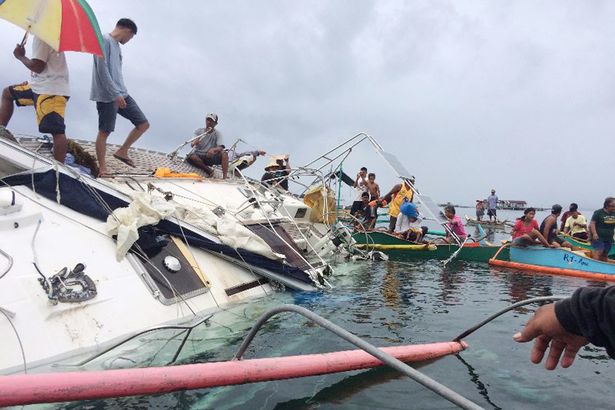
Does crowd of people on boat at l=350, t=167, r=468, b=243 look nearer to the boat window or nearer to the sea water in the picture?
the sea water

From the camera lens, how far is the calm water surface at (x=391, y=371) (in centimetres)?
348

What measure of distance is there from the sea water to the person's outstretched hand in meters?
2.01

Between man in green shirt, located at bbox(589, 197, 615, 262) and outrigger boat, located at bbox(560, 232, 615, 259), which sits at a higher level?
man in green shirt, located at bbox(589, 197, 615, 262)

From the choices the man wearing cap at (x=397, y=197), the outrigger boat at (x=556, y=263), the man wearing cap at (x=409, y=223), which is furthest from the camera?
the man wearing cap at (x=397, y=197)

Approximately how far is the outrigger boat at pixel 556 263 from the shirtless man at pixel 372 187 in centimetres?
575

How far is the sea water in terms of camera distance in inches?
137

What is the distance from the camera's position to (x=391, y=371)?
4043mm

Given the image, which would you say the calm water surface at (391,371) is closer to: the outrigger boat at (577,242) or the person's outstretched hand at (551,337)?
the person's outstretched hand at (551,337)

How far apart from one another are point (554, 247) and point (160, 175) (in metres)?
10.3

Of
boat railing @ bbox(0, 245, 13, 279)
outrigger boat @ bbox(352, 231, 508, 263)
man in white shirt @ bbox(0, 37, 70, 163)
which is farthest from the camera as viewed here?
outrigger boat @ bbox(352, 231, 508, 263)

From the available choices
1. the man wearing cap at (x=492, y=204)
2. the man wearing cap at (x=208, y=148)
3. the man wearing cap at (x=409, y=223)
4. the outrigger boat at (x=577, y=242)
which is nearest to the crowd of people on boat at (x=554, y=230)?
the outrigger boat at (x=577, y=242)

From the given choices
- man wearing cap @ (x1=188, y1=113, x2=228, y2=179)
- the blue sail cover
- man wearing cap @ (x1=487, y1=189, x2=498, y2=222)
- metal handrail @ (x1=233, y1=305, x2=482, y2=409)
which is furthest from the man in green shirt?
man wearing cap @ (x1=487, y1=189, x2=498, y2=222)

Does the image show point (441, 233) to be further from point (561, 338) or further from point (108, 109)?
point (561, 338)

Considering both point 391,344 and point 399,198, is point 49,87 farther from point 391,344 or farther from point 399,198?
point 399,198
